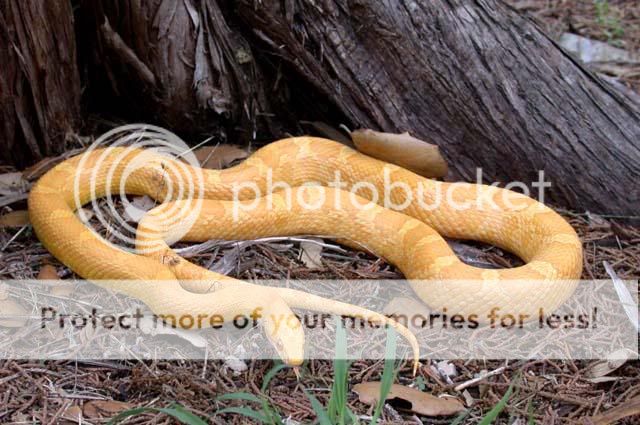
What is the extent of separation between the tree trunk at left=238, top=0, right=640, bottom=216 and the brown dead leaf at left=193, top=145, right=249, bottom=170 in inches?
35.0

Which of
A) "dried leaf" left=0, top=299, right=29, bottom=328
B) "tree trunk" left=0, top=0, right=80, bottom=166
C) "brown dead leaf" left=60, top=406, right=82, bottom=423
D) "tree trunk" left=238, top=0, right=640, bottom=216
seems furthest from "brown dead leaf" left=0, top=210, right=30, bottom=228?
"tree trunk" left=238, top=0, right=640, bottom=216

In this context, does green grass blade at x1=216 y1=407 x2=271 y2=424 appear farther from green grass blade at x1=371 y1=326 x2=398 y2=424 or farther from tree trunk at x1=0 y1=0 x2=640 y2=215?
tree trunk at x1=0 y1=0 x2=640 y2=215

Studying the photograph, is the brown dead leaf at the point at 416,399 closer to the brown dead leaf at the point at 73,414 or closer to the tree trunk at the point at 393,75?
the brown dead leaf at the point at 73,414

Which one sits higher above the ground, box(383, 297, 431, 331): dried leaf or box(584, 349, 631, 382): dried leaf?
box(383, 297, 431, 331): dried leaf

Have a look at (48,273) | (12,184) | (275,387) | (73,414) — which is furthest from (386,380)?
(12,184)

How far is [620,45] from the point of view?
24.6 feet

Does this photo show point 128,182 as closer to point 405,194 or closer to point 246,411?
point 405,194

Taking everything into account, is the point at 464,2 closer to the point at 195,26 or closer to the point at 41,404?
the point at 195,26

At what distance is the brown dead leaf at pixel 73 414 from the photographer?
355cm

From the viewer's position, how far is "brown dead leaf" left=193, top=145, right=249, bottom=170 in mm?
5695

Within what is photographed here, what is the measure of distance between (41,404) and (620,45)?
661cm

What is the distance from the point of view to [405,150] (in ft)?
17.6

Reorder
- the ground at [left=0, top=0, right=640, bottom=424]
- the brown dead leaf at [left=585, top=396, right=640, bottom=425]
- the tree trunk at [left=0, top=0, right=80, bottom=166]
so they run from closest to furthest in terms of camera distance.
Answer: the brown dead leaf at [left=585, top=396, right=640, bottom=425] < the ground at [left=0, top=0, right=640, bottom=424] < the tree trunk at [left=0, top=0, right=80, bottom=166]

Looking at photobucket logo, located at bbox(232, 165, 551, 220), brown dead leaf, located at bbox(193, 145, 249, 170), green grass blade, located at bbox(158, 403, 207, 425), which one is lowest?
green grass blade, located at bbox(158, 403, 207, 425)
